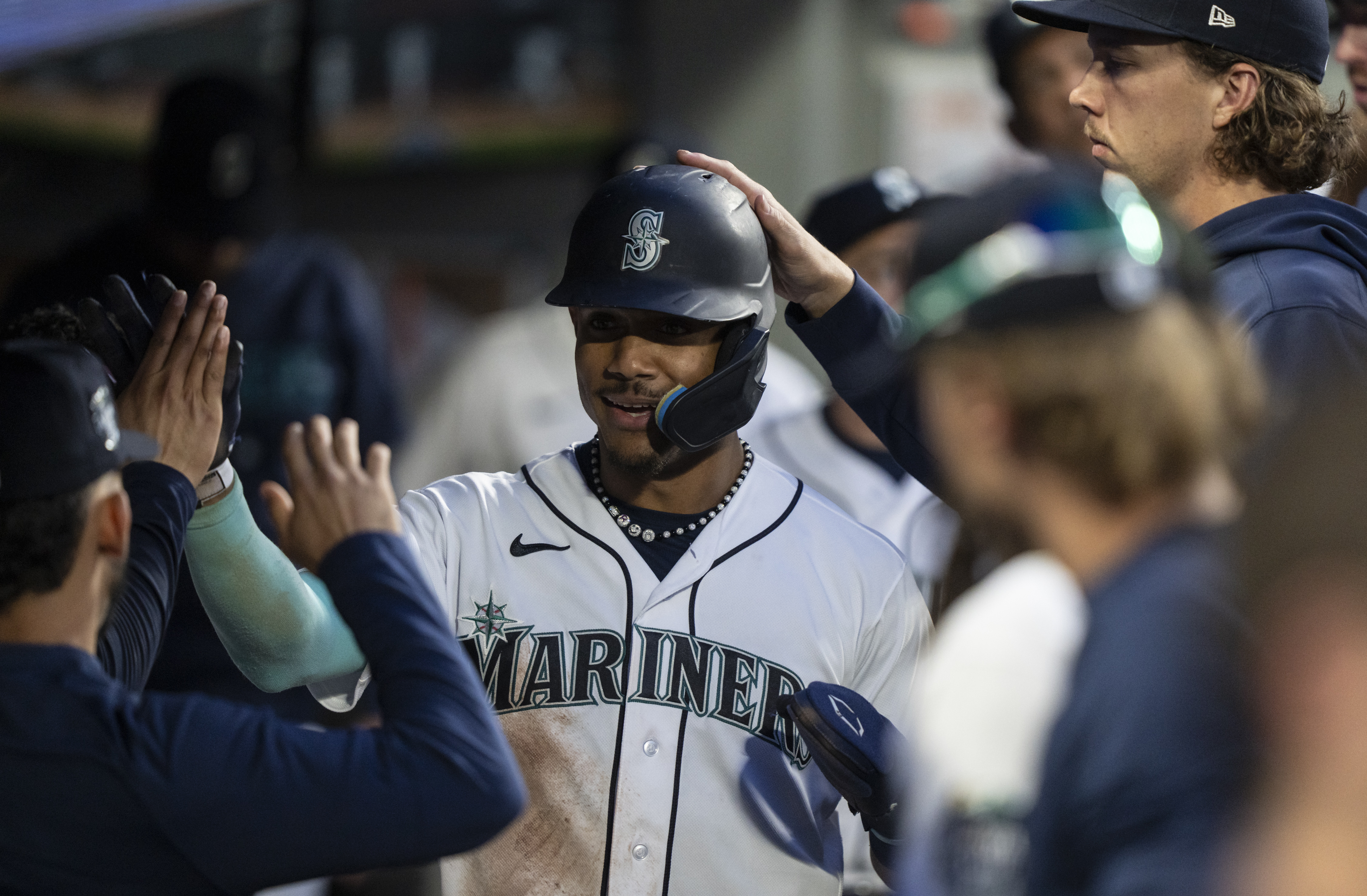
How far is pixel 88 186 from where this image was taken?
7.73 meters

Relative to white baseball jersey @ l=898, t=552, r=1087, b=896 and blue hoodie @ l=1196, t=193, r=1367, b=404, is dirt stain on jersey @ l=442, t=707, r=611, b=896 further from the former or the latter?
blue hoodie @ l=1196, t=193, r=1367, b=404

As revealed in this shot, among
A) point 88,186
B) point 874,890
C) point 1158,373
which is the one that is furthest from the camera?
point 88,186

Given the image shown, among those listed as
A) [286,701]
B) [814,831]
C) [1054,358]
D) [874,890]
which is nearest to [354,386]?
[286,701]

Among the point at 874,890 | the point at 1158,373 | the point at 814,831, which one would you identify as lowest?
the point at 874,890

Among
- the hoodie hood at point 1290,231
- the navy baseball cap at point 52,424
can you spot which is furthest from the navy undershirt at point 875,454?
the navy baseball cap at point 52,424

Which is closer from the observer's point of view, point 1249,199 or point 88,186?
point 1249,199

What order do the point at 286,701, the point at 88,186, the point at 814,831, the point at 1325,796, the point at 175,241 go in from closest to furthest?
the point at 1325,796 → the point at 814,831 → the point at 286,701 → the point at 175,241 → the point at 88,186

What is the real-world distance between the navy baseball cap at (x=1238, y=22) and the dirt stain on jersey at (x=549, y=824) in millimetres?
1605

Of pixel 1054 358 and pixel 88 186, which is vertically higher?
pixel 88 186

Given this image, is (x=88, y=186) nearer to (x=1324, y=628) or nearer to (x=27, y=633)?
(x=27, y=633)

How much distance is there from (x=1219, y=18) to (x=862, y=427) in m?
2.04

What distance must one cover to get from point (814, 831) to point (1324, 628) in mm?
1597

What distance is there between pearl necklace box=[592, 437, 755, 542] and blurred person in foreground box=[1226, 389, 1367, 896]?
61.2 inches

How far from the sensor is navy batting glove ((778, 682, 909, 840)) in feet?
8.36
